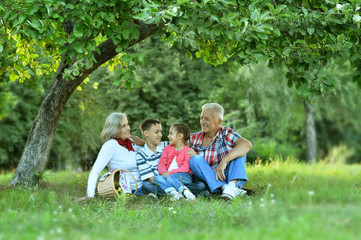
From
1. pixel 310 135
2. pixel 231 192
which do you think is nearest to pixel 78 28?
pixel 231 192

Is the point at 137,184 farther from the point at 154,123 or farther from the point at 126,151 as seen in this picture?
the point at 154,123

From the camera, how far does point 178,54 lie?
15297mm

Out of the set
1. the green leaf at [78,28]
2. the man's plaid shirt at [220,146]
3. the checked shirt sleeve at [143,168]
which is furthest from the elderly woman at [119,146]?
the green leaf at [78,28]

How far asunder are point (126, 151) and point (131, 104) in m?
8.90

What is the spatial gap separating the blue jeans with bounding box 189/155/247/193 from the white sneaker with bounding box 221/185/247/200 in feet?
0.57

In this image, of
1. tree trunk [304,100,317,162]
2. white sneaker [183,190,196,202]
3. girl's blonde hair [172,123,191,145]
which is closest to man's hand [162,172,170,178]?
white sneaker [183,190,196,202]

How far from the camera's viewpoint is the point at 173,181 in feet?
19.2

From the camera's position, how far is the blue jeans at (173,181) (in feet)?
19.0

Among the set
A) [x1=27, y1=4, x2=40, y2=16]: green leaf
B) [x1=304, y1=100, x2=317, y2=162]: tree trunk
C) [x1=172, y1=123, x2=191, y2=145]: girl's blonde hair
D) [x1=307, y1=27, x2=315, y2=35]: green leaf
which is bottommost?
[x1=304, y1=100, x2=317, y2=162]: tree trunk

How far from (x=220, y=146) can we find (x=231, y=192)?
92cm

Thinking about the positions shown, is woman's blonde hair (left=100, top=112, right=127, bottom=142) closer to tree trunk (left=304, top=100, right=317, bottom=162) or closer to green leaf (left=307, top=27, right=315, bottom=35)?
green leaf (left=307, top=27, right=315, bottom=35)

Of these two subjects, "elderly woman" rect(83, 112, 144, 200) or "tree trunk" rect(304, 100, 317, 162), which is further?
"tree trunk" rect(304, 100, 317, 162)

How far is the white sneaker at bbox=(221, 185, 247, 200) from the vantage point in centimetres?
559

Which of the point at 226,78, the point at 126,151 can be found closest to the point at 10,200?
the point at 126,151
